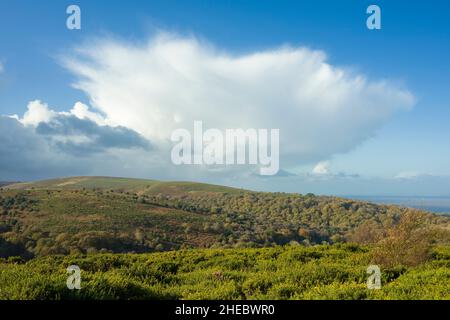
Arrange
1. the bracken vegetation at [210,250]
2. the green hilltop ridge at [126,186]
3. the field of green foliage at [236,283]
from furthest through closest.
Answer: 1. the green hilltop ridge at [126,186]
2. the bracken vegetation at [210,250]
3. the field of green foliage at [236,283]

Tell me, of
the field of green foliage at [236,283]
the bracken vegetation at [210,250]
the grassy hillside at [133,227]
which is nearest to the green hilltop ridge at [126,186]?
the bracken vegetation at [210,250]

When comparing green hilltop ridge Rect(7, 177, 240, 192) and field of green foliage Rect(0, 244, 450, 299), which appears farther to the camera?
green hilltop ridge Rect(7, 177, 240, 192)

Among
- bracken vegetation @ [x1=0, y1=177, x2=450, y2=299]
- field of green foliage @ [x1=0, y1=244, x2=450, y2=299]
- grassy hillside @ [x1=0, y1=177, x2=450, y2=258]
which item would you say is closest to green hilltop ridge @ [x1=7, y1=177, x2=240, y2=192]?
bracken vegetation @ [x1=0, y1=177, x2=450, y2=299]

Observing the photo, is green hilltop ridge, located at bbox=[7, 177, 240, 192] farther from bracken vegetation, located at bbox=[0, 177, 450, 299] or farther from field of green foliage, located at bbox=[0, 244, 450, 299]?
field of green foliage, located at bbox=[0, 244, 450, 299]

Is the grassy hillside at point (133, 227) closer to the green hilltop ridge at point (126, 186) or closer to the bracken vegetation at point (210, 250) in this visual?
the bracken vegetation at point (210, 250)

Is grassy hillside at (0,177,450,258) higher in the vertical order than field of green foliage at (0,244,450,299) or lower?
lower

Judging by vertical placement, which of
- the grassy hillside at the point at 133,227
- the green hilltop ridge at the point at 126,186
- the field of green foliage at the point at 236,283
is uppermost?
the field of green foliage at the point at 236,283

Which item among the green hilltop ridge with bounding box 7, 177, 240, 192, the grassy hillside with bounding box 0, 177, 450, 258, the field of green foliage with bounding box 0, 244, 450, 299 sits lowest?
the grassy hillside with bounding box 0, 177, 450, 258

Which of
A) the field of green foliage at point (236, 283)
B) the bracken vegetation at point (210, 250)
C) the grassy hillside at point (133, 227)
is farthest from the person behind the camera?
the grassy hillside at point (133, 227)

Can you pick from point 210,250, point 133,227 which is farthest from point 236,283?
point 133,227
